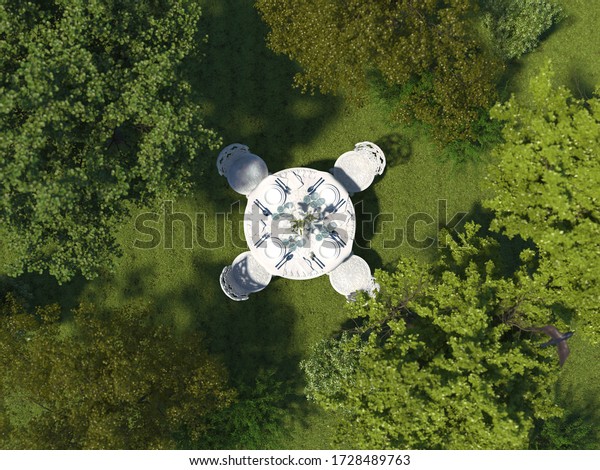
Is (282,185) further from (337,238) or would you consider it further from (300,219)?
(337,238)

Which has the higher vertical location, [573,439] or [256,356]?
[256,356]

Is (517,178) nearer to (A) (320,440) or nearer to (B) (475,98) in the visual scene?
(B) (475,98)

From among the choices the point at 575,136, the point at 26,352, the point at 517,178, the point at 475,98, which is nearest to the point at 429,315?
the point at 517,178

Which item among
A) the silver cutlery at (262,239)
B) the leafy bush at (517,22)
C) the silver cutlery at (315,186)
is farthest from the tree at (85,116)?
the leafy bush at (517,22)

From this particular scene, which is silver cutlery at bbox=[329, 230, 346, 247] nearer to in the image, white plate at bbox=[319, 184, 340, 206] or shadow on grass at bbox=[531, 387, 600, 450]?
white plate at bbox=[319, 184, 340, 206]

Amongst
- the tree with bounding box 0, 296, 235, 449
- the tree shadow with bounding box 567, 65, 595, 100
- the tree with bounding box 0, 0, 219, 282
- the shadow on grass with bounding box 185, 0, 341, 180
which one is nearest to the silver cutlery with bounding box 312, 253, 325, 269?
the shadow on grass with bounding box 185, 0, 341, 180

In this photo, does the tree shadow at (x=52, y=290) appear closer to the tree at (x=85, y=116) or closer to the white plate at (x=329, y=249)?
the tree at (x=85, y=116)
